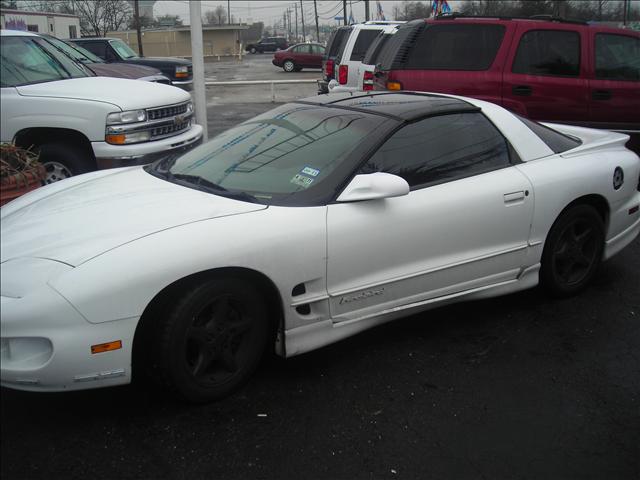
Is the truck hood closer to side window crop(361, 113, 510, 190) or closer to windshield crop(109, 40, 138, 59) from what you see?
side window crop(361, 113, 510, 190)

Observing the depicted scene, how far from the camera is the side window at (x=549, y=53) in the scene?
7125 millimetres

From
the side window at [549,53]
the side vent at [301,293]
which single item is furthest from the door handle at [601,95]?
the side vent at [301,293]

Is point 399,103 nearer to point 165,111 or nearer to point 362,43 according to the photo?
point 165,111

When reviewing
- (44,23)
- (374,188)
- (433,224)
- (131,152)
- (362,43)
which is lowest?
(433,224)

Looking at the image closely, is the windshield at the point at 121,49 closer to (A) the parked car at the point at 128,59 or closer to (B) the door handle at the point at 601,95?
(A) the parked car at the point at 128,59

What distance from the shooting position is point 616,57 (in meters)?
7.34

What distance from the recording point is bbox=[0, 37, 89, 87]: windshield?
6.49 metres

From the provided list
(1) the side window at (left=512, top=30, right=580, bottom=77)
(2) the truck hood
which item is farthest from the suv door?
(2) the truck hood

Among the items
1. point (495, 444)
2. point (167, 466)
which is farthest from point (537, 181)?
point (167, 466)

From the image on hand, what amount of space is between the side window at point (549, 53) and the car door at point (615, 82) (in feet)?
0.70

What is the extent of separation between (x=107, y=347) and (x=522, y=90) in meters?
5.68

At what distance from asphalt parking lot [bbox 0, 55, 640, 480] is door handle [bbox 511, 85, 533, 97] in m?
3.76

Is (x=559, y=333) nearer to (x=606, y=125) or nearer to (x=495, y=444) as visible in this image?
(x=495, y=444)

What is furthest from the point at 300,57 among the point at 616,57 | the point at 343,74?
the point at 616,57
